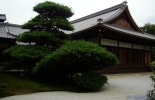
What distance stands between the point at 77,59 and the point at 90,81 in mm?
1482

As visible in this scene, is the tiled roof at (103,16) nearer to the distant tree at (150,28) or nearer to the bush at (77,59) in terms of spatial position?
the bush at (77,59)

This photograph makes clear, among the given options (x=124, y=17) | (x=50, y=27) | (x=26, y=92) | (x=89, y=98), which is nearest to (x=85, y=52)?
(x=89, y=98)

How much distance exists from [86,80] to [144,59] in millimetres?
15622

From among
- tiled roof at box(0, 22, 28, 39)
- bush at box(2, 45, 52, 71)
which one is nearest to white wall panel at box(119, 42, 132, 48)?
bush at box(2, 45, 52, 71)

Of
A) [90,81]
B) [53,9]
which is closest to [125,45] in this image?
[53,9]

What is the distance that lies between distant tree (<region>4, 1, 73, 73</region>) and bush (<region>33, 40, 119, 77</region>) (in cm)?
172

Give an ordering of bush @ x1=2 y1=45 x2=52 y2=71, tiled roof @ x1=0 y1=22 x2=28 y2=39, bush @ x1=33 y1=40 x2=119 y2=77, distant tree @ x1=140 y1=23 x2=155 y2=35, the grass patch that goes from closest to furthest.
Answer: the grass patch < bush @ x1=33 y1=40 x2=119 y2=77 < bush @ x1=2 y1=45 x2=52 y2=71 < tiled roof @ x1=0 y1=22 x2=28 y2=39 < distant tree @ x1=140 y1=23 x2=155 y2=35

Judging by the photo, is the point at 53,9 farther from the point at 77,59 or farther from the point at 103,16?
the point at 103,16

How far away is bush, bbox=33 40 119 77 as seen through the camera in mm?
10117

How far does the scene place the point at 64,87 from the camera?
1151 centimetres

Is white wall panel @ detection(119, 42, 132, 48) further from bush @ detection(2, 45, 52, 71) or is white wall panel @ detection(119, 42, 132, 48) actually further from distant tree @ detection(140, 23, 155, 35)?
distant tree @ detection(140, 23, 155, 35)

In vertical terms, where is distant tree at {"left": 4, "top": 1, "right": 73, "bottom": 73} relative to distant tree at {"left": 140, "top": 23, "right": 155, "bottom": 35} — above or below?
below

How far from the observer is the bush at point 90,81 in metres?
10.7

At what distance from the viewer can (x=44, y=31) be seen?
44.3ft
